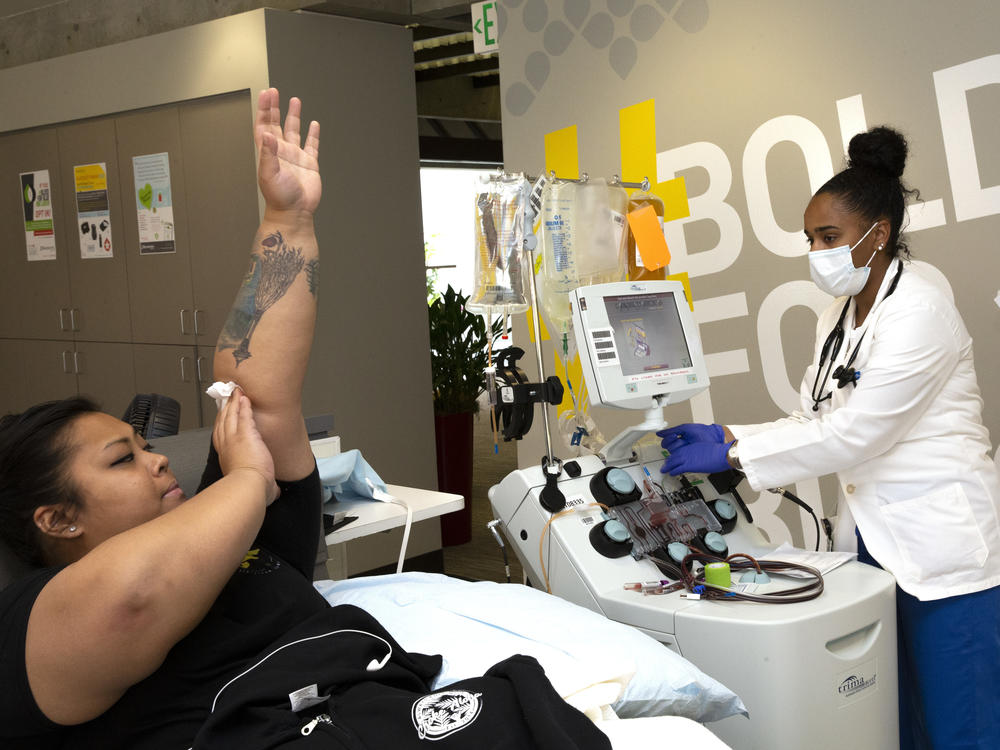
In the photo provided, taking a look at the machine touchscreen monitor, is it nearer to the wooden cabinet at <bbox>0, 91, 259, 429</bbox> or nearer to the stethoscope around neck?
the stethoscope around neck

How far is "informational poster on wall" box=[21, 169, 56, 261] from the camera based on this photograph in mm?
5227

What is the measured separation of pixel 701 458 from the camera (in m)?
2.16

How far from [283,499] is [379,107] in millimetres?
3141

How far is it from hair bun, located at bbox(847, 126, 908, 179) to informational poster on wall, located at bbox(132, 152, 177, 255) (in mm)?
3388

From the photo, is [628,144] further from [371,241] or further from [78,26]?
A: [78,26]

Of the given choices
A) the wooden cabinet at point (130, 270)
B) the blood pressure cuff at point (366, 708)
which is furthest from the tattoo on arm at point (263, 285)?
the wooden cabinet at point (130, 270)

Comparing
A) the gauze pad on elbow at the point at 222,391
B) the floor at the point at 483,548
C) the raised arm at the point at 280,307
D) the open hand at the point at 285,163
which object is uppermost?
the open hand at the point at 285,163

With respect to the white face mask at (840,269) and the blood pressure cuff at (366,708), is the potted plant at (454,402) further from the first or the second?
the blood pressure cuff at (366,708)

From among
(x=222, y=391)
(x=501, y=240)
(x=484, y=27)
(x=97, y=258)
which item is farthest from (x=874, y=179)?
(x=97, y=258)

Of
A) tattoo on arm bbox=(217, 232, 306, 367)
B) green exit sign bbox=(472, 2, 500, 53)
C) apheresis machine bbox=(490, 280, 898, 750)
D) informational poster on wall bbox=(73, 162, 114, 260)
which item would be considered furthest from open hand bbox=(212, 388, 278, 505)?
informational poster on wall bbox=(73, 162, 114, 260)

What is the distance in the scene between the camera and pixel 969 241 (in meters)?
2.80

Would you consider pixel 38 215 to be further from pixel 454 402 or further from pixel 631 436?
pixel 631 436

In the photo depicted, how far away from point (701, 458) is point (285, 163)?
1.10 metres

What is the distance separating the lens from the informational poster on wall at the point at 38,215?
5.23 metres
